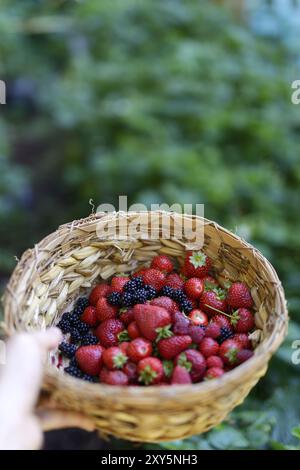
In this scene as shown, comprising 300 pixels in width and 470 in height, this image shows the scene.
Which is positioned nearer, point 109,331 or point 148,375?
point 148,375

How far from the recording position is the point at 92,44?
4.70 meters

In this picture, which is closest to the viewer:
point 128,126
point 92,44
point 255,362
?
point 255,362

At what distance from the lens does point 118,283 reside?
50.2 inches

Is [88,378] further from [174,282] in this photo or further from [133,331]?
[174,282]

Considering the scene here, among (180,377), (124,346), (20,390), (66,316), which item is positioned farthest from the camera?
(66,316)

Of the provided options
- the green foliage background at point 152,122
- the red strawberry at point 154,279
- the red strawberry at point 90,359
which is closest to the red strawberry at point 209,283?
the red strawberry at point 154,279

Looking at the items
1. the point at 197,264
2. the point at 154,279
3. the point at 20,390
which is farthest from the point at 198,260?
the point at 20,390

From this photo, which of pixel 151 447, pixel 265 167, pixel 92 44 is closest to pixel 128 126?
pixel 265 167

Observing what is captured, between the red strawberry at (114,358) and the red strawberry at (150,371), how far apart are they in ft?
0.14

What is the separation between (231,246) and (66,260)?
377 millimetres

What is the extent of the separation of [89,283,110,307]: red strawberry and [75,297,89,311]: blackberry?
1cm

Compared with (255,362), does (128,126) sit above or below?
above

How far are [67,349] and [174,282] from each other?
0.30 m
